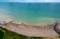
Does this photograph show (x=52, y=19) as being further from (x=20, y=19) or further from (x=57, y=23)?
(x=20, y=19)

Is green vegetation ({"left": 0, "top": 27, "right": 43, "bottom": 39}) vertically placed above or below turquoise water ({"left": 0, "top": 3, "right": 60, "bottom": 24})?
below

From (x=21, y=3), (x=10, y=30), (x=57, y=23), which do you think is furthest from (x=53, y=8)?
(x=10, y=30)

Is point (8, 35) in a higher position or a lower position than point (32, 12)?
lower

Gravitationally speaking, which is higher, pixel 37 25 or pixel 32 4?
pixel 32 4

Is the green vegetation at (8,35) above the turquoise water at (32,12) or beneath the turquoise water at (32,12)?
beneath

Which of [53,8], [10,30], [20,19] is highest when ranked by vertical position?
[53,8]

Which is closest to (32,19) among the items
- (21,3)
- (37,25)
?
(37,25)
